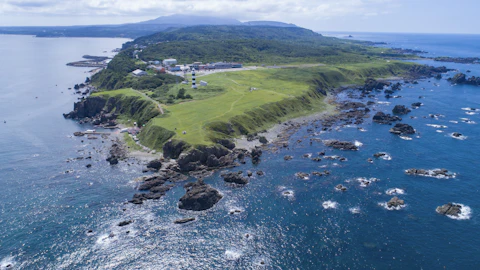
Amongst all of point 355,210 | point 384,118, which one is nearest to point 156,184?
point 355,210

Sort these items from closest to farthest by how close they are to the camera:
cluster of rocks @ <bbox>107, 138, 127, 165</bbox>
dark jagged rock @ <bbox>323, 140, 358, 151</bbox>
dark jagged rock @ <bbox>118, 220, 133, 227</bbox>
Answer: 1. dark jagged rock @ <bbox>118, 220, 133, 227</bbox>
2. cluster of rocks @ <bbox>107, 138, 127, 165</bbox>
3. dark jagged rock @ <bbox>323, 140, 358, 151</bbox>

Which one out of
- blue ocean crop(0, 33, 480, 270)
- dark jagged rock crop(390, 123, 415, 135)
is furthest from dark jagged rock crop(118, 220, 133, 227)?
dark jagged rock crop(390, 123, 415, 135)

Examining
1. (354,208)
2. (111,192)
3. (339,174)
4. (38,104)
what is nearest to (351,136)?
(339,174)

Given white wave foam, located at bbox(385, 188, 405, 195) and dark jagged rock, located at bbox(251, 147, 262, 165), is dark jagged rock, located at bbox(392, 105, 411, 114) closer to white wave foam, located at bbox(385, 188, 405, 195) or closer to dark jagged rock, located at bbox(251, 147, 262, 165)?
white wave foam, located at bbox(385, 188, 405, 195)

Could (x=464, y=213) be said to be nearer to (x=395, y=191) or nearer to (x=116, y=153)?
(x=395, y=191)

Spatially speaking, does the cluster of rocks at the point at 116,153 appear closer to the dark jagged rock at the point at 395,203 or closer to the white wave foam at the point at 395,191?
the dark jagged rock at the point at 395,203

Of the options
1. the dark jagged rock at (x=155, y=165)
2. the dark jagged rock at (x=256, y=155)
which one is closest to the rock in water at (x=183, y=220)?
the dark jagged rock at (x=155, y=165)

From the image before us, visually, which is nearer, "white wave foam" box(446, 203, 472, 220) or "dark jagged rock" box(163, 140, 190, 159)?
"white wave foam" box(446, 203, 472, 220)

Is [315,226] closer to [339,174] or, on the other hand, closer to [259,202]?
[259,202]
